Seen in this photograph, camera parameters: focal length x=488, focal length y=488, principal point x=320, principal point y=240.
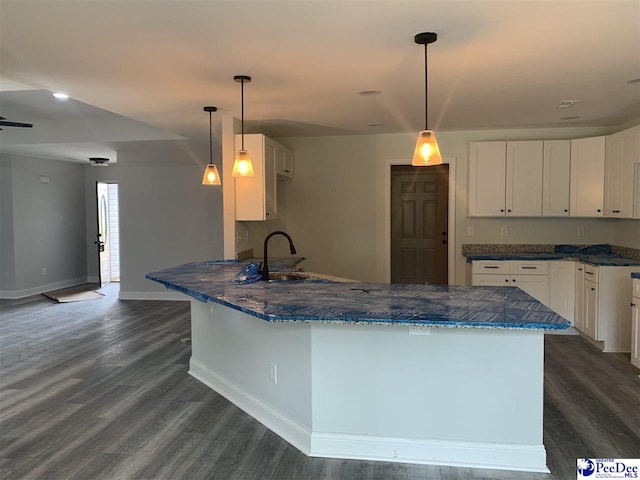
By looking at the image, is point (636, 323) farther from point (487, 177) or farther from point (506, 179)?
point (487, 177)

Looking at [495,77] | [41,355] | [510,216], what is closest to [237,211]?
[41,355]

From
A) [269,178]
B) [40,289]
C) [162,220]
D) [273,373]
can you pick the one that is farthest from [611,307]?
[40,289]

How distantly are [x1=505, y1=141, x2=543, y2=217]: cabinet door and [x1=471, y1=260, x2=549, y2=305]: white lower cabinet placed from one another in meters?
0.67

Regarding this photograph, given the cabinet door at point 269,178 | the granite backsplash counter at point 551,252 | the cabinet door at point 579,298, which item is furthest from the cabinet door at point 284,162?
the cabinet door at point 579,298

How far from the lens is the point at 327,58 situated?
10.1 ft

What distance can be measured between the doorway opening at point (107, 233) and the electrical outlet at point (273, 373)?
6930 mm

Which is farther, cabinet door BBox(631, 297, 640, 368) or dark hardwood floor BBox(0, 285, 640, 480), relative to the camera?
cabinet door BBox(631, 297, 640, 368)

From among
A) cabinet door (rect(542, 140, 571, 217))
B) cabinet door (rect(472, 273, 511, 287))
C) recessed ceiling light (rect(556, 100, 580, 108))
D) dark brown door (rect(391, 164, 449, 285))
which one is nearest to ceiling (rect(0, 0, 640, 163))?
recessed ceiling light (rect(556, 100, 580, 108))

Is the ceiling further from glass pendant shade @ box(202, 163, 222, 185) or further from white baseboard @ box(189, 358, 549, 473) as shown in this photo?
white baseboard @ box(189, 358, 549, 473)

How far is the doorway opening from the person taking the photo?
9.49m

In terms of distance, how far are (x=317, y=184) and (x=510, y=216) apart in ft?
7.75

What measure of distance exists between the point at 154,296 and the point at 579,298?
6.01 metres

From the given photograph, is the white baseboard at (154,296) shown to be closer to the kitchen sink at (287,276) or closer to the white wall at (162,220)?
the white wall at (162,220)

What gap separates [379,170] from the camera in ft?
20.0
